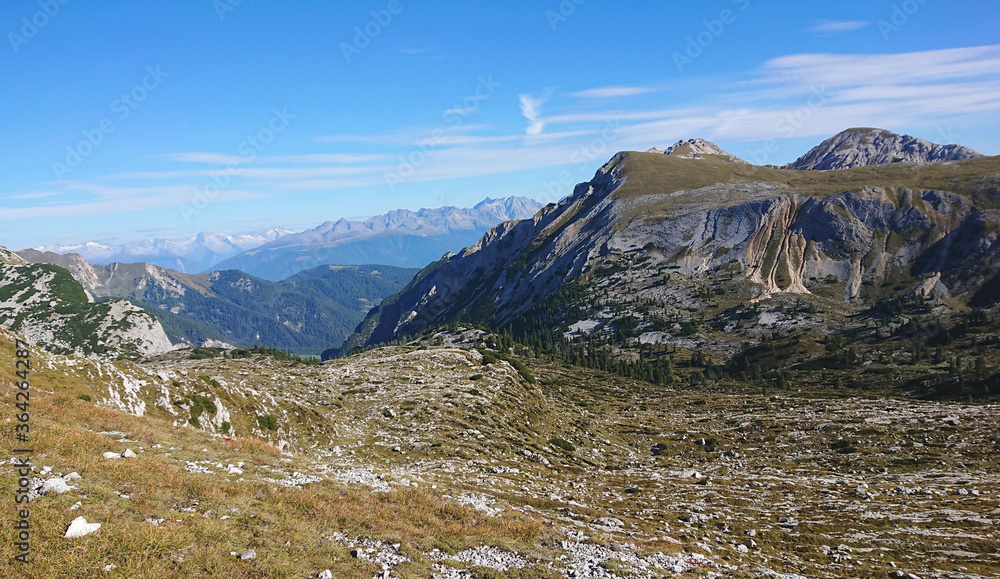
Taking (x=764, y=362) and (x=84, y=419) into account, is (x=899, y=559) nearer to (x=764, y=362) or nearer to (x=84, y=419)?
(x=84, y=419)

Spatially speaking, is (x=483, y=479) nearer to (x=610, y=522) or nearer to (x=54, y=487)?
(x=610, y=522)

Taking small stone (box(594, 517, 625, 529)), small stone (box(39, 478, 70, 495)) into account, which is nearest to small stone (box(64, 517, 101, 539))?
small stone (box(39, 478, 70, 495))

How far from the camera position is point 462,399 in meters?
64.4

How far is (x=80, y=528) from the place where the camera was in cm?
1370

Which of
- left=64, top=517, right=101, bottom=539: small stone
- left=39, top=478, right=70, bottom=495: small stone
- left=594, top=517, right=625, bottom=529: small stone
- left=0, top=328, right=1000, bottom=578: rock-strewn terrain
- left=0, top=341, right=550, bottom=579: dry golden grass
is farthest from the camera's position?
left=594, top=517, right=625, bottom=529: small stone

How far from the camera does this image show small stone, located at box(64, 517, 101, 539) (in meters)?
13.4

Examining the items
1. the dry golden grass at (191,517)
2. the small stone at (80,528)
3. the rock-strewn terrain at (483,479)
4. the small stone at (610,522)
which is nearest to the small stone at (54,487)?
the dry golden grass at (191,517)

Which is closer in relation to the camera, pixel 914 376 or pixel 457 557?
pixel 457 557

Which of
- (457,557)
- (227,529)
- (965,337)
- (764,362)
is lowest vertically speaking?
(764,362)

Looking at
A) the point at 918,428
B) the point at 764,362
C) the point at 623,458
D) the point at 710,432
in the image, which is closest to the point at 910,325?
the point at 764,362

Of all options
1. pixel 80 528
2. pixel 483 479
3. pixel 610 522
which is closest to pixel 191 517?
pixel 80 528

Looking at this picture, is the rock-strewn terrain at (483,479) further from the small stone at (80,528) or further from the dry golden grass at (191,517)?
the small stone at (80,528)

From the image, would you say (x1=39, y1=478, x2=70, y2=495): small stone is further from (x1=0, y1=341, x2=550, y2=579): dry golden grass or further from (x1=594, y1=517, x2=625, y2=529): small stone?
(x1=594, y1=517, x2=625, y2=529): small stone

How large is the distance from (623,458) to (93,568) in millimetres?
61087
